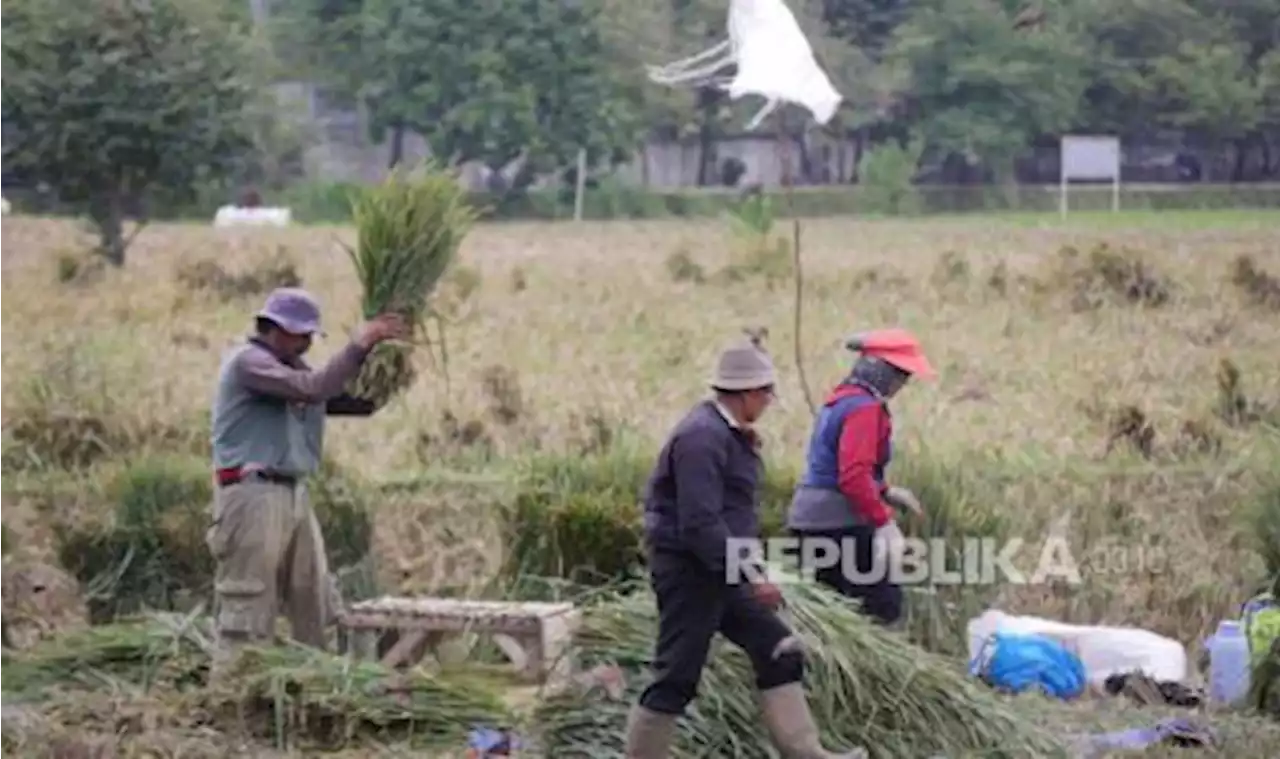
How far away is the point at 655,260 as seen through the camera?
1991cm

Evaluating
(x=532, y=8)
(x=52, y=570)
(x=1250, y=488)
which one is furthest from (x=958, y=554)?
(x=532, y=8)

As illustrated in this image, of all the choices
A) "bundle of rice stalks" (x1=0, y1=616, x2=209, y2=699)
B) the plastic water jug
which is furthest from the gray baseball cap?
the plastic water jug

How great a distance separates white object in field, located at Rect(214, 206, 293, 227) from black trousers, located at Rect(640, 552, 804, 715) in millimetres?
15004

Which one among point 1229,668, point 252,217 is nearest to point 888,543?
point 1229,668

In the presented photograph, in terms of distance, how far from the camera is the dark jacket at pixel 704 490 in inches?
250

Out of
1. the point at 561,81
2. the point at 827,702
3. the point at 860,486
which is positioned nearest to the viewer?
the point at 827,702

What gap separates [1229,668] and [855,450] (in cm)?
167

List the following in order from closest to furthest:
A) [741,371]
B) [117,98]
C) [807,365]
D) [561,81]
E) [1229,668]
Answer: [741,371] < [1229,668] < [807,365] < [117,98] < [561,81]

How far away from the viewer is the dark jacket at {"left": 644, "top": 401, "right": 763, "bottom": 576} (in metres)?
6.35

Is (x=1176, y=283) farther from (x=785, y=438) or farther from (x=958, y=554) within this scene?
(x=958, y=554)

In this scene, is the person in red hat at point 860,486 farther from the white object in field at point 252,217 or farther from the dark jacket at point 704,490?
the white object in field at point 252,217

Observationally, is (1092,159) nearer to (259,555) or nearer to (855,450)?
(855,450)

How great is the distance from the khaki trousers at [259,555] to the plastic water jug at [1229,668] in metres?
3.11

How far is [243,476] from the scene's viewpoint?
8086 millimetres
